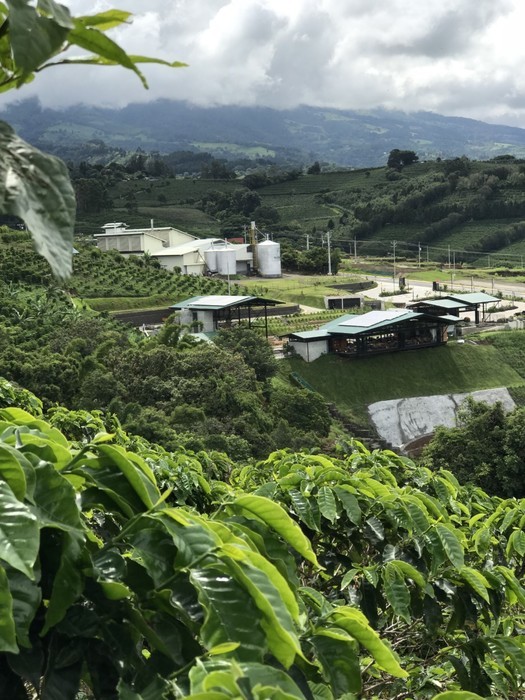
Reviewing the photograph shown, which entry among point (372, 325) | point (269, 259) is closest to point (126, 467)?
point (372, 325)

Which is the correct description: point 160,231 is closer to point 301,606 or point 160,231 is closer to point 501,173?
point 501,173

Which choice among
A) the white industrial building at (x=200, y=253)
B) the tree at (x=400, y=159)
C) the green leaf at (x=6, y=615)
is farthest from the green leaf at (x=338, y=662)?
the tree at (x=400, y=159)

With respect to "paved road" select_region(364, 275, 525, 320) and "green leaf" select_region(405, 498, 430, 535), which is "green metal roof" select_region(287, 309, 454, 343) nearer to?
"paved road" select_region(364, 275, 525, 320)

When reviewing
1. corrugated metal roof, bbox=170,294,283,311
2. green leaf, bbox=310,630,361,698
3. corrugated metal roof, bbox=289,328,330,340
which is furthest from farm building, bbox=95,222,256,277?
green leaf, bbox=310,630,361,698

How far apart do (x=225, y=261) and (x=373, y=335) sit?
781 inches

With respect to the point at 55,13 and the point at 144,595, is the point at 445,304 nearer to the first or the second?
the point at 144,595

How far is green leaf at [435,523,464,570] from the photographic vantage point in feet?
8.79

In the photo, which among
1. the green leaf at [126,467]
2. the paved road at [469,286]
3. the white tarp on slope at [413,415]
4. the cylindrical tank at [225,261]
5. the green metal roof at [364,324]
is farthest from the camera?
the cylindrical tank at [225,261]

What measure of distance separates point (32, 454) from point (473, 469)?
17923mm

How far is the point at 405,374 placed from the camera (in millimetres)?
30891

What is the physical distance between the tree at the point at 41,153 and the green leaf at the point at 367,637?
99 cm

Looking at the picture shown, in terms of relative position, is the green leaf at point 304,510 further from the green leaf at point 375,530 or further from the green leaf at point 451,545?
the green leaf at point 451,545

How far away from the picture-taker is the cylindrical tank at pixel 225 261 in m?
49.9

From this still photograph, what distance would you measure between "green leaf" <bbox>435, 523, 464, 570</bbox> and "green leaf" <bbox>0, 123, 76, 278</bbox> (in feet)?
7.02
